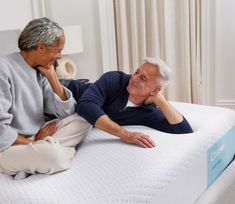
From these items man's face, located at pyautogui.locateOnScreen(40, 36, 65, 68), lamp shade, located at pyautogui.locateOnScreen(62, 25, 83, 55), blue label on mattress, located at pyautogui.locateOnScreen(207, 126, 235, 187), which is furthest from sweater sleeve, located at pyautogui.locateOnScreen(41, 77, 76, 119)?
lamp shade, located at pyautogui.locateOnScreen(62, 25, 83, 55)

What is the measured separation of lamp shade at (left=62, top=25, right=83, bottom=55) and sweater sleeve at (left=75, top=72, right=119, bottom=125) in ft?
3.94

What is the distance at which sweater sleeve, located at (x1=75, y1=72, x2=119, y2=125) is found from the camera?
5.67 ft

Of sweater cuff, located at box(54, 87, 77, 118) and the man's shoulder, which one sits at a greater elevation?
the man's shoulder

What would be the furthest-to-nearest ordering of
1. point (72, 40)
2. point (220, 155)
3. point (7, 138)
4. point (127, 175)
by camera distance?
point (72, 40) → point (220, 155) → point (7, 138) → point (127, 175)

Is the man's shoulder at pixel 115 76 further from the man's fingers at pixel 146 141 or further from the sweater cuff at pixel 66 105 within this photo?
the man's fingers at pixel 146 141

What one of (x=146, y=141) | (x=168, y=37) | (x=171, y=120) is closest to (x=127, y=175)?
(x=146, y=141)

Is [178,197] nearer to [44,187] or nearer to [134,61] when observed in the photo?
[44,187]

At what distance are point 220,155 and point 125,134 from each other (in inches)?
20.4

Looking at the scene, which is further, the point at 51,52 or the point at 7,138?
the point at 51,52

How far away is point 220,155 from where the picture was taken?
1.87 meters

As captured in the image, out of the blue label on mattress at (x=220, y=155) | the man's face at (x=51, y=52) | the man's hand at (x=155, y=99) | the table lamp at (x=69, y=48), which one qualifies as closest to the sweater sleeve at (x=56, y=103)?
the man's face at (x=51, y=52)

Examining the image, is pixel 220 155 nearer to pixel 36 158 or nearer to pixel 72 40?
pixel 36 158

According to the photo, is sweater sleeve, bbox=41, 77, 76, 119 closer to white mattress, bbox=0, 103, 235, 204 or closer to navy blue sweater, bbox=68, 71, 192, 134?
navy blue sweater, bbox=68, 71, 192, 134

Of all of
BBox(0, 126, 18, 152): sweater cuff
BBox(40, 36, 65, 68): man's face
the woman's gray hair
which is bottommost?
BBox(0, 126, 18, 152): sweater cuff
